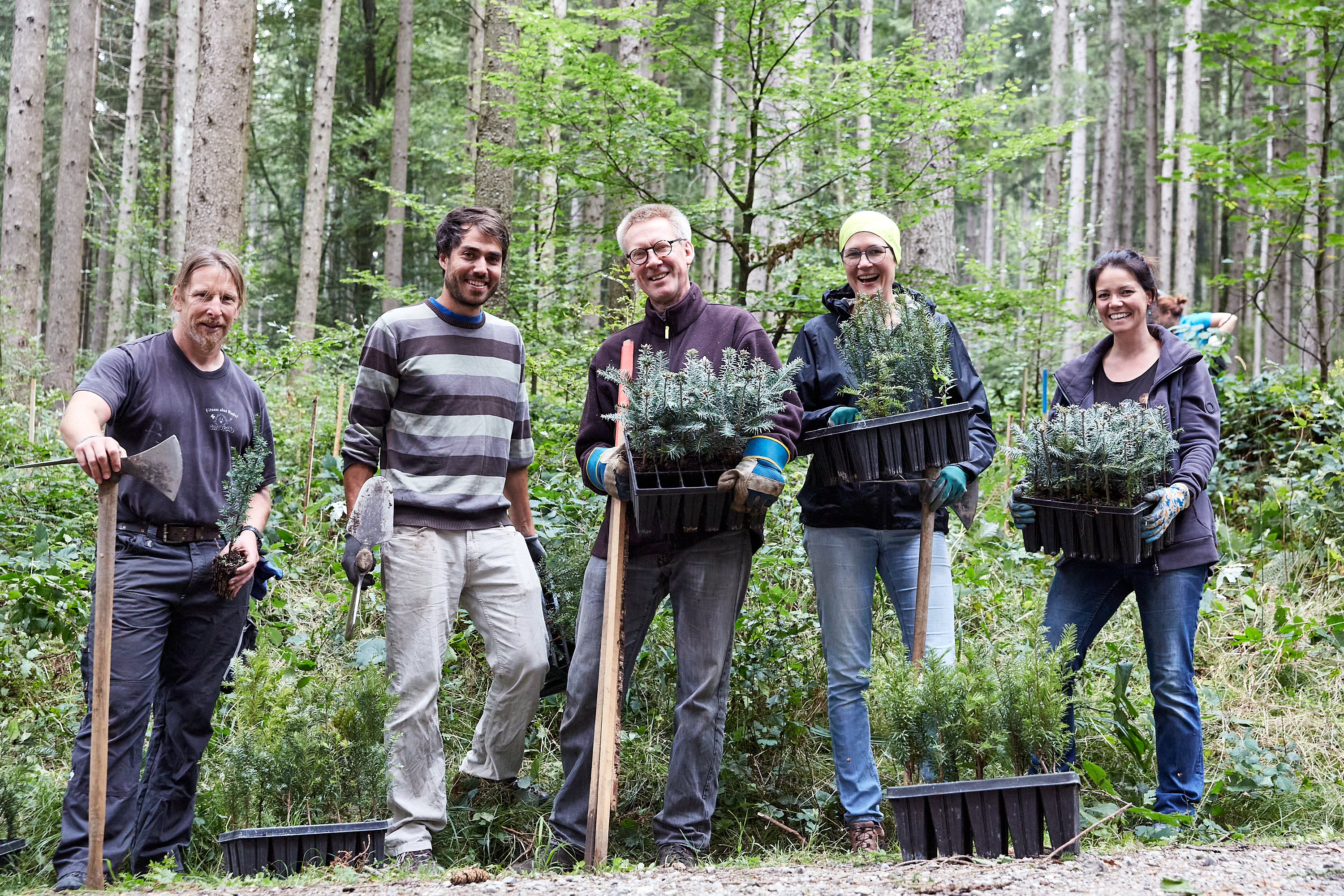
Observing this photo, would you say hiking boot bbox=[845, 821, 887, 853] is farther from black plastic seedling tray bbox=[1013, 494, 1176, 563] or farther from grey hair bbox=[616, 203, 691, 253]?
grey hair bbox=[616, 203, 691, 253]

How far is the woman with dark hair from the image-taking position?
3.44 meters

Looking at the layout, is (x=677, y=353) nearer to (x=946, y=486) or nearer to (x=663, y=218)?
(x=663, y=218)

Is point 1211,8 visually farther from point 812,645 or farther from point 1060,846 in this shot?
point 1060,846

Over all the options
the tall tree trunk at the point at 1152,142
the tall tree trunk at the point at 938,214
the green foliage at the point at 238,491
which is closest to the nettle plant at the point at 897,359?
the green foliage at the point at 238,491

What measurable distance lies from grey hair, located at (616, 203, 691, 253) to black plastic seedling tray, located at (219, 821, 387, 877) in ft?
6.94

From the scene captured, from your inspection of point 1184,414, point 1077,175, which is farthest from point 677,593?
point 1077,175

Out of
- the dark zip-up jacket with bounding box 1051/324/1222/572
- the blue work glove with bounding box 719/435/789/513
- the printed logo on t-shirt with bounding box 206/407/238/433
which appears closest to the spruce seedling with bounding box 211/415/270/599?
the printed logo on t-shirt with bounding box 206/407/238/433

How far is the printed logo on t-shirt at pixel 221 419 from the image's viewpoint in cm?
342

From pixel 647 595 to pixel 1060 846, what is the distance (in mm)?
1494

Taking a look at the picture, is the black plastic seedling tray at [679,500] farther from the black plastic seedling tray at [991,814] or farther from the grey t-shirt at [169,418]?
the grey t-shirt at [169,418]

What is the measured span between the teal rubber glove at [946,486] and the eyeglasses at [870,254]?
0.80 metres

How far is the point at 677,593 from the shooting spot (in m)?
3.36

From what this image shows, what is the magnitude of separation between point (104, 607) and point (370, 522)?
2.67ft

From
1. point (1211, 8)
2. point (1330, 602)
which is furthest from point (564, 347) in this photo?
point (1211, 8)
